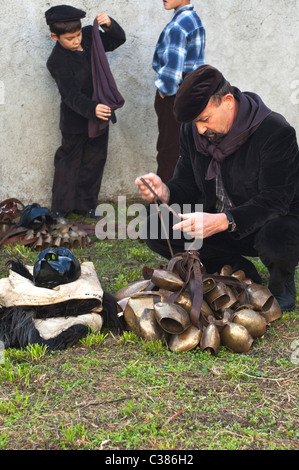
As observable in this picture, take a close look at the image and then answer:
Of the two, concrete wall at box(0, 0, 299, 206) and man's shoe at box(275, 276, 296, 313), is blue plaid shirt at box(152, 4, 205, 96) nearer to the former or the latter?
concrete wall at box(0, 0, 299, 206)

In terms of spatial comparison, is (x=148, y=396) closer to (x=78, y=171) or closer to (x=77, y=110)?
(x=77, y=110)

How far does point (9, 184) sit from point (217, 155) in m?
3.46

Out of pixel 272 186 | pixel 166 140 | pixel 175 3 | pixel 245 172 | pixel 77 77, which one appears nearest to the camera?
pixel 272 186

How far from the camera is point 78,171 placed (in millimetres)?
6715

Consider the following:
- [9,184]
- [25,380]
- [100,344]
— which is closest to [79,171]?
[9,184]

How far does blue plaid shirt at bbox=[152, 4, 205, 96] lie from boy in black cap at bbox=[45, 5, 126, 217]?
0.63 metres

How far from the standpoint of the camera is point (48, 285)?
147 inches

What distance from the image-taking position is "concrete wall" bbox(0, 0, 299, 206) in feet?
21.5

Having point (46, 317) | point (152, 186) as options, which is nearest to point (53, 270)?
point (46, 317)

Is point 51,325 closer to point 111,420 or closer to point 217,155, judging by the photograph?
point 111,420

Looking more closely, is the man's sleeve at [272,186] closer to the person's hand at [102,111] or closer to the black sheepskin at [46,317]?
the black sheepskin at [46,317]

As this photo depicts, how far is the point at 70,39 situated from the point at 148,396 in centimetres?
423

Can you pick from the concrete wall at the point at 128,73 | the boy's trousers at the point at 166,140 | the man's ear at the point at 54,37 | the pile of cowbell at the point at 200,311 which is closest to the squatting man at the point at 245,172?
the pile of cowbell at the point at 200,311

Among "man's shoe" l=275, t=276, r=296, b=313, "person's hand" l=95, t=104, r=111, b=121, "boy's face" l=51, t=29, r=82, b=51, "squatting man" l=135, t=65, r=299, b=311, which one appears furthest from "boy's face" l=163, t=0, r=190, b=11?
"man's shoe" l=275, t=276, r=296, b=313
